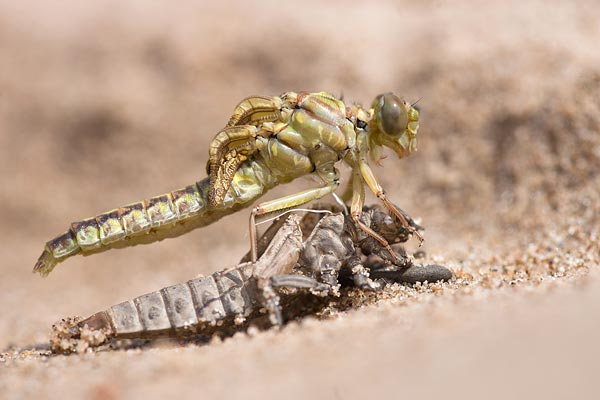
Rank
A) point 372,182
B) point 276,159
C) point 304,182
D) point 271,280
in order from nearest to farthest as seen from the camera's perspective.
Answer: point 271,280, point 372,182, point 276,159, point 304,182

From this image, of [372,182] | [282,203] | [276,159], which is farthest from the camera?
[276,159]

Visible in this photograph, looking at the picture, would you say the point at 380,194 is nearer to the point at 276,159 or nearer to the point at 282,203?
the point at 282,203

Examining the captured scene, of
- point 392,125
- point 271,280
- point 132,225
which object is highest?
point 392,125

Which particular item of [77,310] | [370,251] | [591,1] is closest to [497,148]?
[591,1]

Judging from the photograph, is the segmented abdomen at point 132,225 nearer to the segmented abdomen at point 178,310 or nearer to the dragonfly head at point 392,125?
the segmented abdomen at point 178,310

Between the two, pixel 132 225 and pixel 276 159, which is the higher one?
pixel 276 159

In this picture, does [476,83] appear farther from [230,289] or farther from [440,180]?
[230,289]

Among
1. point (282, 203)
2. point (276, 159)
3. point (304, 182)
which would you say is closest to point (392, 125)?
point (276, 159)
